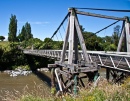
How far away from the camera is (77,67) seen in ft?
25.2

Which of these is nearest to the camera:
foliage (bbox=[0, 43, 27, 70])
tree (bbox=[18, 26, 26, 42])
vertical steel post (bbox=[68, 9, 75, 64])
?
vertical steel post (bbox=[68, 9, 75, 64])

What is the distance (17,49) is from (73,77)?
23.5 m

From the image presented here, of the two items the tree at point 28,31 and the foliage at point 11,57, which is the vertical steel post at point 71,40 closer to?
the foliage at point 11,57

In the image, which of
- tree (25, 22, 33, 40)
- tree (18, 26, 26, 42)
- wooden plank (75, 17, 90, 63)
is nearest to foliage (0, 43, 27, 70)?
wooden plank (75, 17, 90, 63)

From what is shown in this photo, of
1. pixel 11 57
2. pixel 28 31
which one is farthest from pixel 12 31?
pixel 11 57

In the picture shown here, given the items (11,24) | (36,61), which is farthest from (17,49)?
(11,24)

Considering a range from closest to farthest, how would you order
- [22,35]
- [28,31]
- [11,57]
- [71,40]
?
[71,40]
[11,57]
[22,35]
[28,31]

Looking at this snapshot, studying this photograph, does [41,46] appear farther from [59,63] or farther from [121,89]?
[121,89]

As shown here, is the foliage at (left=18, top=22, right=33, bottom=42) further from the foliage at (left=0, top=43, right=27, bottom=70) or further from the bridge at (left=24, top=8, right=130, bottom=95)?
the bridge at (left=24, top=8, right=130, bottom=95)

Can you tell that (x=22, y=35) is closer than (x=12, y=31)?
No

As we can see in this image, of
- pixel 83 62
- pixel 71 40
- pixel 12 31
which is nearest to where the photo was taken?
pixel 71 40

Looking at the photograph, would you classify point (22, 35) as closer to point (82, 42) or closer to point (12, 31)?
point (12, 31)

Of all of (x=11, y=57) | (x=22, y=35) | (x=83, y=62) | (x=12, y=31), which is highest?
(x=12, y=31)

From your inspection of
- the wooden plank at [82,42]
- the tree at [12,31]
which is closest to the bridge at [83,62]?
the wooden plank at [82,42]
